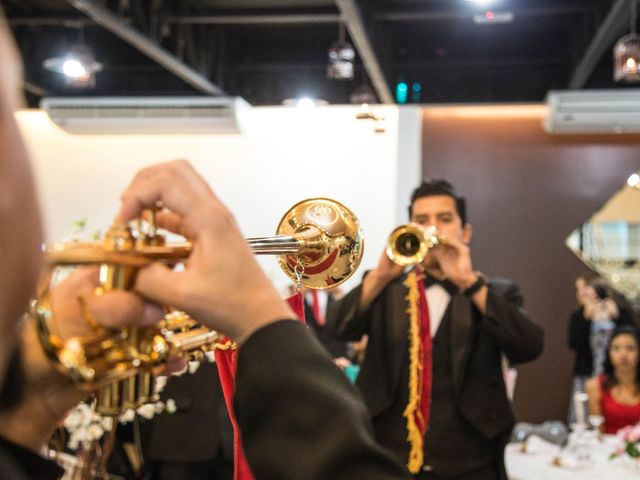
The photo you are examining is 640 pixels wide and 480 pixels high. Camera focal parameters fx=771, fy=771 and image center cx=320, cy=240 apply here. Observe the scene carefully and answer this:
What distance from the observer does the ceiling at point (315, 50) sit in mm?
5781

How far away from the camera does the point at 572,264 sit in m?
6.96

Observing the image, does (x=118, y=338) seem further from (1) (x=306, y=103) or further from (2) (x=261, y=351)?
(1) (x=306, y=103)

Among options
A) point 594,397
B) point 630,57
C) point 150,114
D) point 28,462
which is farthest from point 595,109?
point 28,462

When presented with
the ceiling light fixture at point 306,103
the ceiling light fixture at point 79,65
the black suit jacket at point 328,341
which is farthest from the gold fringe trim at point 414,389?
the ceiling light fixture at point 306,103

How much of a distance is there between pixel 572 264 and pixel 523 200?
0.72m

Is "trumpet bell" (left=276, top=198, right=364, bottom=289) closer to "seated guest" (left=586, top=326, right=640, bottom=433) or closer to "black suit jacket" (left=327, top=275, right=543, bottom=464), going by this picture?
"black suit jacket" (left=327, top=275, right=543, bottom=464)

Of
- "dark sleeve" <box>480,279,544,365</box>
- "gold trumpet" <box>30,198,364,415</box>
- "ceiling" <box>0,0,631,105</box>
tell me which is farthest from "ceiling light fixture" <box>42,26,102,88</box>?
"gold trumpet" <box>30,198,364,415</box>

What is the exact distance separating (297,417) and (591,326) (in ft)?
19.6

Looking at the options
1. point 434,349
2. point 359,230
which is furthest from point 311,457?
point 434,349

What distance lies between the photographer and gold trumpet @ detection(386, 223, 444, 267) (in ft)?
8.56

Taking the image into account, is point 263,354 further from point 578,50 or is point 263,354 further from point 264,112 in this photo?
point 264,112

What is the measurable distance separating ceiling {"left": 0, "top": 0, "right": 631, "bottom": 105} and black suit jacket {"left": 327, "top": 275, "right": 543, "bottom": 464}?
323cm

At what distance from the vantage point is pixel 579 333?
6.09 m

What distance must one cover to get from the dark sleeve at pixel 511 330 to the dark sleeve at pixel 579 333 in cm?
365
